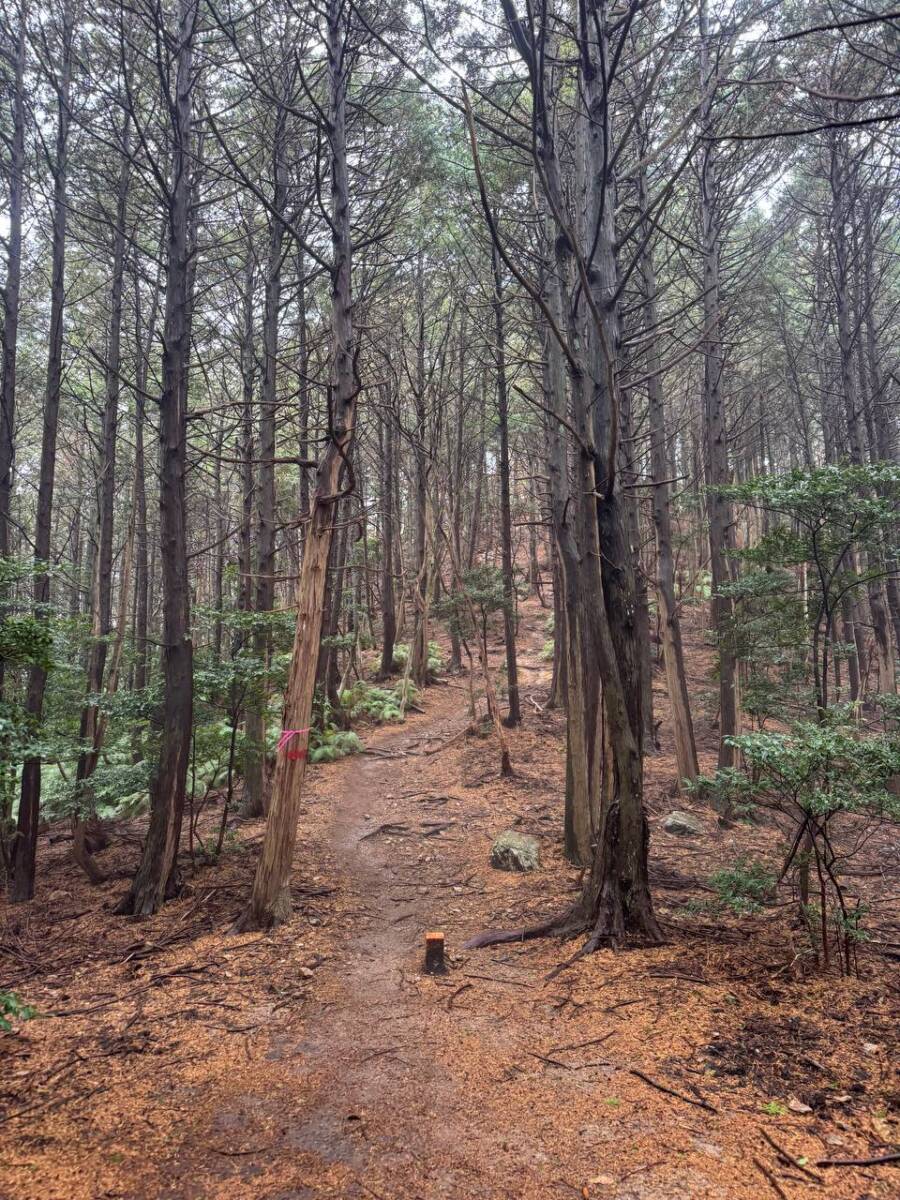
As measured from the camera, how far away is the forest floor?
8.23ft

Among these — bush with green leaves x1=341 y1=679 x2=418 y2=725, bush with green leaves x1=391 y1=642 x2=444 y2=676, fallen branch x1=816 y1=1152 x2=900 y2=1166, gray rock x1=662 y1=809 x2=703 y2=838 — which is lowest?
gray rock x1=662 y1=809 x2=703 y2=838

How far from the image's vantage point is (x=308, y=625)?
545 centimetres

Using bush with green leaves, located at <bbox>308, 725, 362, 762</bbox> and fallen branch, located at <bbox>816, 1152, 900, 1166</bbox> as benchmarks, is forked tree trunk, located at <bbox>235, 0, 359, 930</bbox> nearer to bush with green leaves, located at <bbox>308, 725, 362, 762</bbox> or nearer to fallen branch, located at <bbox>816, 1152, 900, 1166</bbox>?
fallen branch, located at <bbox>816, 1152, 900, 1166</bbox>

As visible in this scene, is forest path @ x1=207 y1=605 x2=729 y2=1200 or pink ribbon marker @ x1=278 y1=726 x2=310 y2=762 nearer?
forest path @ x1=207 y1=605 x2=729 y2=1200

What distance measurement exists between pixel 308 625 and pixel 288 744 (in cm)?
98

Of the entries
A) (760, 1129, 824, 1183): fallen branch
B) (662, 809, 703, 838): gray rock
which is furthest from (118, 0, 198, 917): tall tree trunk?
(662, 809, 703, 838): gray rock

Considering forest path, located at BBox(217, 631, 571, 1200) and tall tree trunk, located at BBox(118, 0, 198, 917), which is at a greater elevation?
tall tree trunk, located at BBox(118, 0, 198, 917)

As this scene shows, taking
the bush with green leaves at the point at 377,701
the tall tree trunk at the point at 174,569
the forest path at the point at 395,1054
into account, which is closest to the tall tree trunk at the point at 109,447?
the tall tree trunk at the point at 174,569

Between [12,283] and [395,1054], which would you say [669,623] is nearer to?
[395,1054]

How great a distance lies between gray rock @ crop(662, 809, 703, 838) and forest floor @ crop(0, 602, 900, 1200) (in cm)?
201

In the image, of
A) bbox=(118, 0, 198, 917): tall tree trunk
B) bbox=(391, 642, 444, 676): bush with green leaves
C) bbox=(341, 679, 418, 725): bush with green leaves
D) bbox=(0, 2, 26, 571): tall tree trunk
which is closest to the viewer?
bbox=(118, 0, 198, 917): tall tree trunk

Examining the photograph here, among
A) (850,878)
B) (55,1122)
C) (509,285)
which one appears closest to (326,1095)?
(55,1122)

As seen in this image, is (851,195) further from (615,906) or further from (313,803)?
(313,803)

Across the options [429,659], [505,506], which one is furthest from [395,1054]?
[429,659]
